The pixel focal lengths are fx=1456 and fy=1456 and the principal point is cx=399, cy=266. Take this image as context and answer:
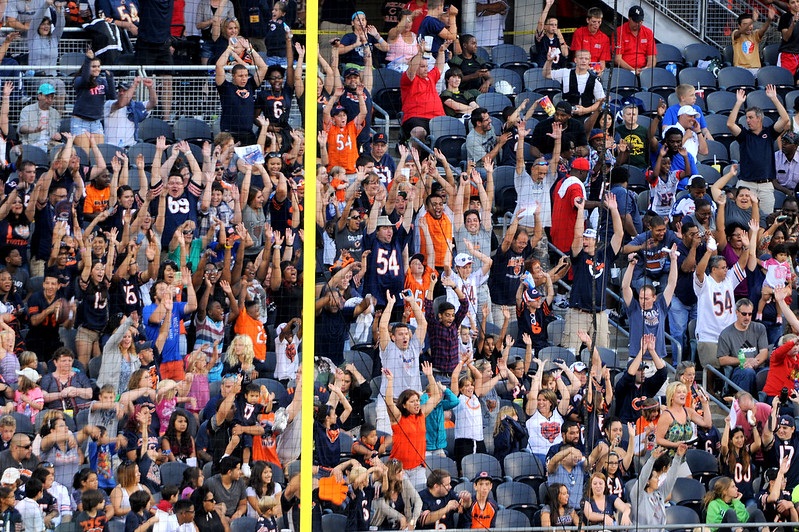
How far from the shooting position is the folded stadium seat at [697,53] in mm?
12102

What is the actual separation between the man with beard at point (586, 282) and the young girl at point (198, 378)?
236 cm

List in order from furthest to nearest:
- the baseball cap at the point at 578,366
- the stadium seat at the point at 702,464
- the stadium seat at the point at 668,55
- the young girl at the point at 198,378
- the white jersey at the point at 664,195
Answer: the stadium seat at the point at 668,55 < the white jersey at the point at 664,195 < the baseball cap at the point at 578,366 < the stadium seat at the point at 702,464 < the young girl at the point at 198,378

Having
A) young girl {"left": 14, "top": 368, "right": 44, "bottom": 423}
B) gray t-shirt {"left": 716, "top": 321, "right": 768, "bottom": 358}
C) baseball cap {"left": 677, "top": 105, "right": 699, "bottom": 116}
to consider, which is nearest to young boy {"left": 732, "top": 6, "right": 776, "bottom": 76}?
baseball cap {"left": 677, "top": 105, "right": 699, "bottom": 116}

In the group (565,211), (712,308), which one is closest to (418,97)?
(565,211)

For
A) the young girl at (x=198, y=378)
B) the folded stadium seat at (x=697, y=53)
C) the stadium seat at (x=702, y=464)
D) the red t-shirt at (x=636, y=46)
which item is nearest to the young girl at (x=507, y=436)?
the stadium seat at (x=702, y=464)

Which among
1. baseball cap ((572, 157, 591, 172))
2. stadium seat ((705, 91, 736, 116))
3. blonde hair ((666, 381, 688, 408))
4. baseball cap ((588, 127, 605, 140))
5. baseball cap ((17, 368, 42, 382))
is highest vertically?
stadium seat ((705, 91, 736, 116))

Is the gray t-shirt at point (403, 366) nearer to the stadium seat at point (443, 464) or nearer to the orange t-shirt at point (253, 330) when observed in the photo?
the stadium seat at point (443, 464)

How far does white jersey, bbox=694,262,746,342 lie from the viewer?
31.6 ft

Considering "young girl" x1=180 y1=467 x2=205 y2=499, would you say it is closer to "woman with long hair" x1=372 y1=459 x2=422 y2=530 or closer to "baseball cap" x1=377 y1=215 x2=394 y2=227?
"woman with long hair" x1=372 y1=459 x2=422 y2=530

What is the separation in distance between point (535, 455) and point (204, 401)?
2.00 meters

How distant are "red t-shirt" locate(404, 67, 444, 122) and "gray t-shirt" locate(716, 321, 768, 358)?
8.61 ft

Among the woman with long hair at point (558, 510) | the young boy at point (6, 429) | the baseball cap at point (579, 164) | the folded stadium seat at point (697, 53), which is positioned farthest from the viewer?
the folded stadium seat at point (697, 53)

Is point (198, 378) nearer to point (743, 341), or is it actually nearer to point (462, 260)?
point (462, 260)

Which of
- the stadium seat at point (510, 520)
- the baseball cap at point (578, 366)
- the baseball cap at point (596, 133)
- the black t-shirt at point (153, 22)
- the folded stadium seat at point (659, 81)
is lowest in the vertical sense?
the stadium seat at point (510, 520)
